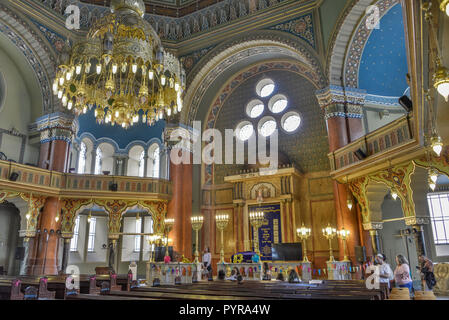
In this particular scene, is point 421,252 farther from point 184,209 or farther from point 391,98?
point 184,209

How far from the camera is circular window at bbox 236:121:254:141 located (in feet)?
62.1

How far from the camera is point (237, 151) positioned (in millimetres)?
18891

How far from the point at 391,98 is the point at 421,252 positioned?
7.12 meters

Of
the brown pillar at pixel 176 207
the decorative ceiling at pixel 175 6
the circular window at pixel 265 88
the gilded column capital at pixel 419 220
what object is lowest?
the gilded column capital at pixel 419 220

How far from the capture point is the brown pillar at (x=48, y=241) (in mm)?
14359

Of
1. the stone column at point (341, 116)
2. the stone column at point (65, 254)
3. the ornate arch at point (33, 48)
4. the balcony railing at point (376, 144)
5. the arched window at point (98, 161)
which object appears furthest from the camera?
the arched window at point (98, 161)

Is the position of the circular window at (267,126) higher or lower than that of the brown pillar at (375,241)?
higher

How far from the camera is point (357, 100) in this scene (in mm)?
13805

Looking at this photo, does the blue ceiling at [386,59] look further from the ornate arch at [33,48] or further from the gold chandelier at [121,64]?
the ornate arch at [33,48]

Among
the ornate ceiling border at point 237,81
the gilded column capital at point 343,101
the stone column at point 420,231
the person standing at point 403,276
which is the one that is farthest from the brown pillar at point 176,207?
the person standing at point 403,276

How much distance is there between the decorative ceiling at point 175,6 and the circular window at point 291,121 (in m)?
7.38

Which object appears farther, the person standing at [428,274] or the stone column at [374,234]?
the stone column at [374,234]

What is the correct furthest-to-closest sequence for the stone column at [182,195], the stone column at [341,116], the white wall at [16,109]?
1. the stone column at [182,195]
2. the white wall at [16,109]
3. the stone column at [341,116]

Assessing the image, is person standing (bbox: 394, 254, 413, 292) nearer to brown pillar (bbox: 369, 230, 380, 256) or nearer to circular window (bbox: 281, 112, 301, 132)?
brown pillar (bbox: 369, 230, 380, 256)
